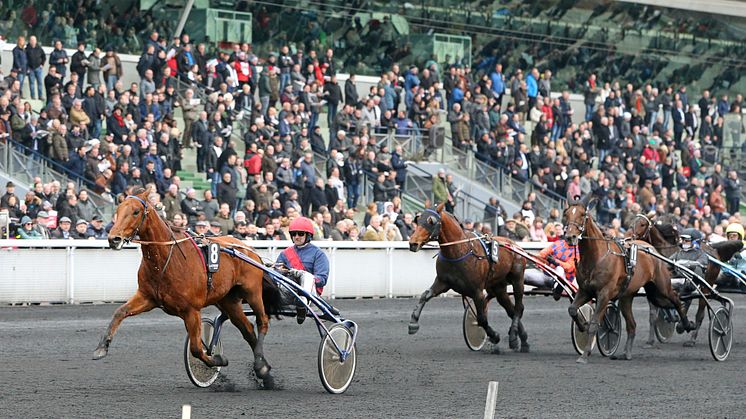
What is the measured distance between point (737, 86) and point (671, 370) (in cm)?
2518

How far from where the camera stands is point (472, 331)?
44.7 feet

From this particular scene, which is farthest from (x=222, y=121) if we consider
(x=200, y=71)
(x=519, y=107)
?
(x=519, y=107)

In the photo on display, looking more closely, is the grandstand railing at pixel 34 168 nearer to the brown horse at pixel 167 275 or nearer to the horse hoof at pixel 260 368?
the horse hoof at pixel 260 368

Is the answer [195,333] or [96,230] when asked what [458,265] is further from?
[96,230]

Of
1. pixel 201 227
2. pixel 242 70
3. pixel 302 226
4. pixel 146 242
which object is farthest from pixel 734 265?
pixel 242 70

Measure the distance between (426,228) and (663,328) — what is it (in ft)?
11.8

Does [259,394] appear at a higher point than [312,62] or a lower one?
lower

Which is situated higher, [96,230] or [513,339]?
[96,230]

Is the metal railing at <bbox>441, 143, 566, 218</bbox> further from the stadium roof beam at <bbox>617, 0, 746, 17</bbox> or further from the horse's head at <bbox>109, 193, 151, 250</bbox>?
the horse's head at <bbox>109, 193, 151, 250</bbox>

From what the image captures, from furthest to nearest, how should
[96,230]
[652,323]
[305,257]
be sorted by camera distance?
[96,230] → [652,323] → [305,257]

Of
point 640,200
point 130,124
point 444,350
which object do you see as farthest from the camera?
point 640,200

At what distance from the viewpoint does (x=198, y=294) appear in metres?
9.39

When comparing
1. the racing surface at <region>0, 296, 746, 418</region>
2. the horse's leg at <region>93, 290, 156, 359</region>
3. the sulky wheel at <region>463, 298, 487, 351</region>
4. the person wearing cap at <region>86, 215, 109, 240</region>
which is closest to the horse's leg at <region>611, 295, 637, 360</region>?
the racing surface at <region>0, 296, 746, 418</region>

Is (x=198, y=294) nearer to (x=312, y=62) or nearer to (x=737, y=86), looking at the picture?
(x=312, y=62)
